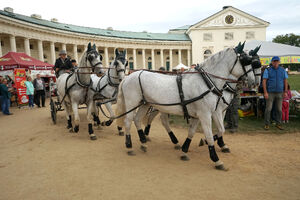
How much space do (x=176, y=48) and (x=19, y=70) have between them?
137 feet

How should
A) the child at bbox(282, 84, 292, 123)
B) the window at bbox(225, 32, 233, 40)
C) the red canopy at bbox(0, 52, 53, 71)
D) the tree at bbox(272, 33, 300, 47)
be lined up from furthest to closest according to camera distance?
the tree at bbox(272, 33, 300, 47) < the window at bbox(225, 32, 233, 40) < the red canopy at bbox(0, 52, 53, 71) < the child at bbox(282, 84, 292, 123)

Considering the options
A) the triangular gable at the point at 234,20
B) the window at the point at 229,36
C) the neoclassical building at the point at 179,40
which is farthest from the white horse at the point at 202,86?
the window at the point at 229,36

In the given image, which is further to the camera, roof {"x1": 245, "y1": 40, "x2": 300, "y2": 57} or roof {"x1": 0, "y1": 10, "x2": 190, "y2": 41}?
roof {"x1": 0, "y1": 10, "x2": 190, "y2": 41}

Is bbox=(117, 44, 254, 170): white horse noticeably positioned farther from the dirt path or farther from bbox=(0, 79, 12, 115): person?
bbox=(0, 79, 12, 115): person

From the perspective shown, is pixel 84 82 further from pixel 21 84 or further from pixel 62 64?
pixel 21 84

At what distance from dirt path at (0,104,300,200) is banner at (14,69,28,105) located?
8.96 m

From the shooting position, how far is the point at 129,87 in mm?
4117

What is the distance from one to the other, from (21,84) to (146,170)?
42.5 feet

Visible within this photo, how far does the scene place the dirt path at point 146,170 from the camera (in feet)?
8.90

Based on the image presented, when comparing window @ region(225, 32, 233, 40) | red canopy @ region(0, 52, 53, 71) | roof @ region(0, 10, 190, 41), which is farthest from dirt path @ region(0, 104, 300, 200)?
window @ region(225, 32, 233, 40)

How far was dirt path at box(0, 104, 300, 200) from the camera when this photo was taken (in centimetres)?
271

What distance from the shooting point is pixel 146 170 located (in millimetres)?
3445

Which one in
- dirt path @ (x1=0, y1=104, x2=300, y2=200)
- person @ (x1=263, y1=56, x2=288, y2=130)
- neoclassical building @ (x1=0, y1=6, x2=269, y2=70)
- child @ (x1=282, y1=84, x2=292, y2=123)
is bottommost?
dirt path @ (x1=0, y1=104, x2=300, y2=200)

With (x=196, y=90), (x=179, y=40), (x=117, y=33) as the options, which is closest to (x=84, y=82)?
(x=196, y=90)
